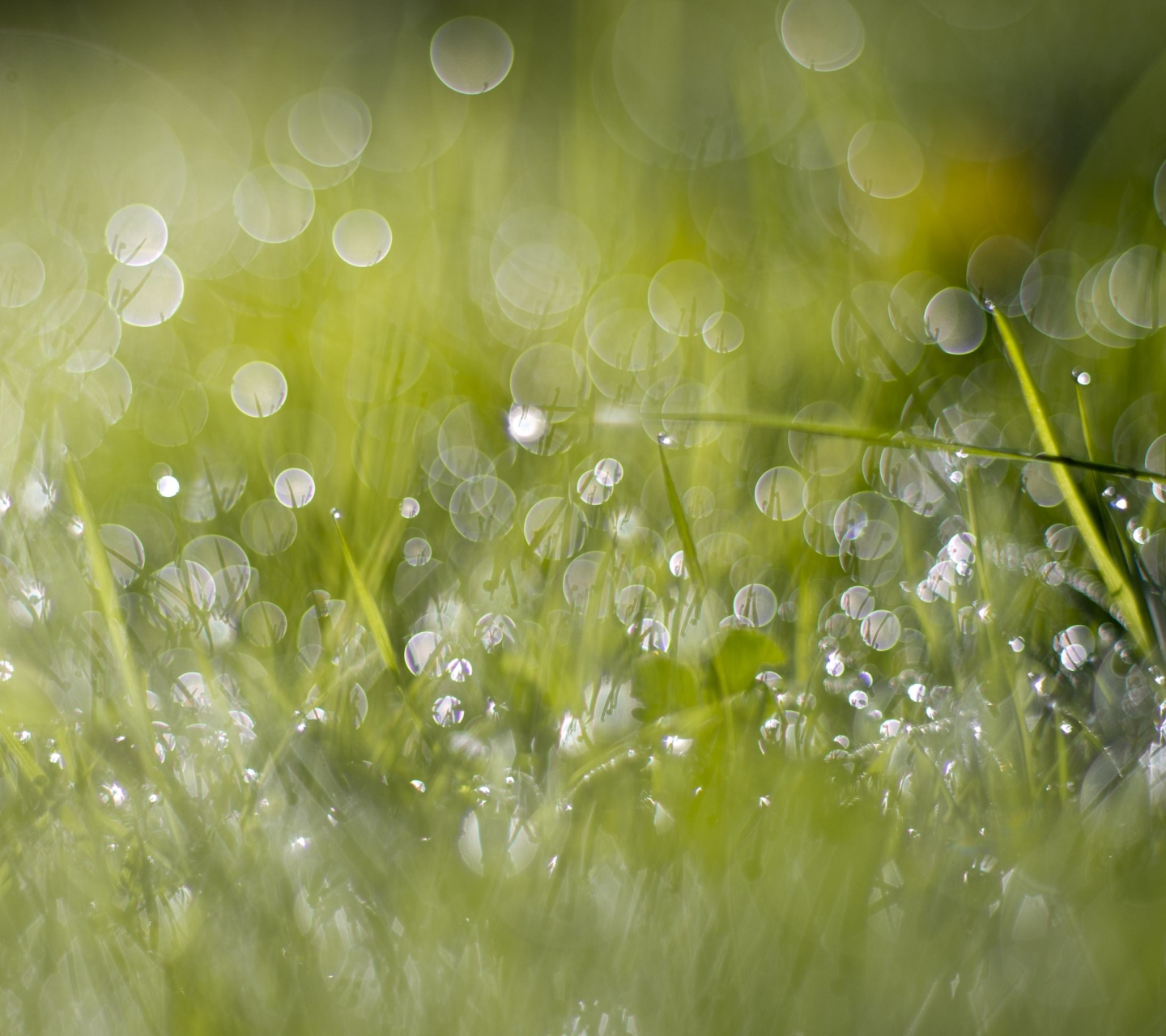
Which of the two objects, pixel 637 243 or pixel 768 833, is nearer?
pixel 768 833

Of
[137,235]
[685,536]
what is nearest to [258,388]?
[685,536]

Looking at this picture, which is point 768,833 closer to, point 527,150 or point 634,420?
point 634,420

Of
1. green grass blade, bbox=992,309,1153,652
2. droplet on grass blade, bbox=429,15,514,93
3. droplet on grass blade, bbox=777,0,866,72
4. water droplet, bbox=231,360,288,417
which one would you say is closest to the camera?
green grass blade, bbox=992,309,1153,652

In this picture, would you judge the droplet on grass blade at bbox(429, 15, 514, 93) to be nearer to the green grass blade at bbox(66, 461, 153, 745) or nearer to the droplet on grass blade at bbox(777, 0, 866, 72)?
the droplet on grass blade at bbox(777, 0, 866, 72)

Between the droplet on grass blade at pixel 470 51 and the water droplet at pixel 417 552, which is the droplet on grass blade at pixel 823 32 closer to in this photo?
the droplet on grass blade at pixel 470 51

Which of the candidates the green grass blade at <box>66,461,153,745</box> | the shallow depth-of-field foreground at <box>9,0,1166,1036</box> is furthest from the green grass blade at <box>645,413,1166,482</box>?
the green grass blade at <box>66,461,153,745</box>

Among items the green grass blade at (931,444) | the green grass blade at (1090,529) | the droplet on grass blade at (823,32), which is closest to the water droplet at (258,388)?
the green grass blade at (931,444)

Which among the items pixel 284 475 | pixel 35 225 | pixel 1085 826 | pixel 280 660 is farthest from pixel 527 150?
pixel 1085 826
